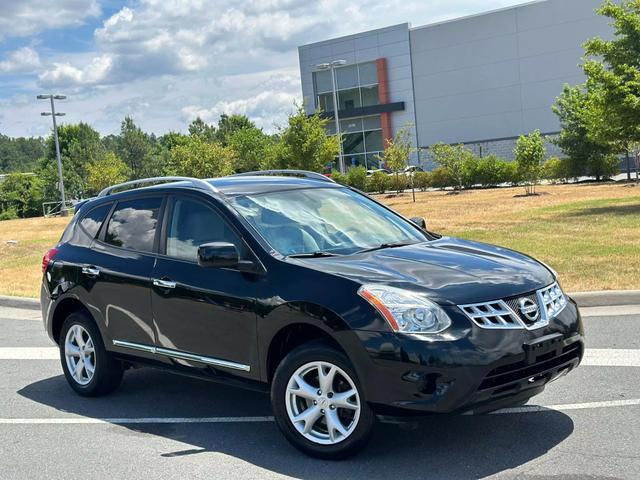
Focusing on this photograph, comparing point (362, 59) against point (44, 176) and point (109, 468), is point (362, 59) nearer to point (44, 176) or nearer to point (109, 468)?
point (44, 176)

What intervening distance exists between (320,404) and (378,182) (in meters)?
38.2

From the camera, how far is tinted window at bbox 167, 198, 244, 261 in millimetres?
5438

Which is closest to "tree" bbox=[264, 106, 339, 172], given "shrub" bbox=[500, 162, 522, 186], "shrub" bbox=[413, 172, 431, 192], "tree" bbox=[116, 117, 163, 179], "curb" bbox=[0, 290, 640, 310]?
"shrub" bbox=[413, 172, 431, 192]

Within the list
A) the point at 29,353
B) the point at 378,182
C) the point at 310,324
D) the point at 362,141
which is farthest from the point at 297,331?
the point at 362,141

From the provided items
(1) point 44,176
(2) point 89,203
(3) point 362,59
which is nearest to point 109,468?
(2) point 89,203

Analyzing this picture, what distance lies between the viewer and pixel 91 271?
20.6ft

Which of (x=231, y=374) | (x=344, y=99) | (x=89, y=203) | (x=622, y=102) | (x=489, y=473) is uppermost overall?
(x=344, y=99)

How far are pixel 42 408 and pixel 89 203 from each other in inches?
72.1

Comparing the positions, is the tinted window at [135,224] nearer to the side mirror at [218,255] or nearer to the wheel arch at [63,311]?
the wheel arch at [63,311]

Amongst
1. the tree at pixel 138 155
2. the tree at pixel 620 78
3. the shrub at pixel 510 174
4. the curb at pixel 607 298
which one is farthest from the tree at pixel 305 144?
the tree at pixel 138 155

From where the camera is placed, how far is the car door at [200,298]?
501cm

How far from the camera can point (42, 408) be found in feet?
20.6

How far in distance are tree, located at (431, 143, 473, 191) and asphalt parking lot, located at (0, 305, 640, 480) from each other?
108 ft

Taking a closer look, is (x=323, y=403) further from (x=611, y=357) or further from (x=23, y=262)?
(x=23, y=262)
